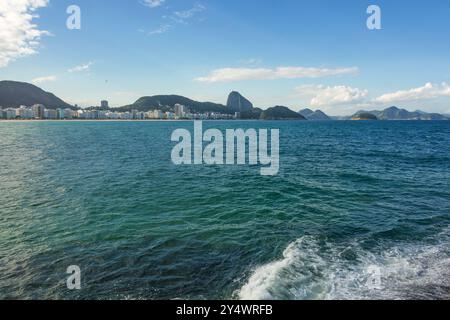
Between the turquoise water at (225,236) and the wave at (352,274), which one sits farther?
the turquoise water at (225,236)

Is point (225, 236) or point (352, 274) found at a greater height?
point (225, 236)

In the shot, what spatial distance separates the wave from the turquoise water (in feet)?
0.23

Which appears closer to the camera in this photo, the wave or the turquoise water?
the wave

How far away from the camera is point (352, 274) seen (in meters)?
16.0

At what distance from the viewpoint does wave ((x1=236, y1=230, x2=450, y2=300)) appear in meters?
14.2

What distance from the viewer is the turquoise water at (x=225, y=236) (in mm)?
15031

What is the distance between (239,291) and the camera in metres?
14.5

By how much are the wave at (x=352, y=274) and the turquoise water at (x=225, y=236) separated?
0.07m

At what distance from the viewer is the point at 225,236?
2108 centimetres

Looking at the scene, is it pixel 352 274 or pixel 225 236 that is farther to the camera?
pixel 225 236

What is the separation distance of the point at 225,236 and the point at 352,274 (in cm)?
839

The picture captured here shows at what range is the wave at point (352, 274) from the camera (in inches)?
560
